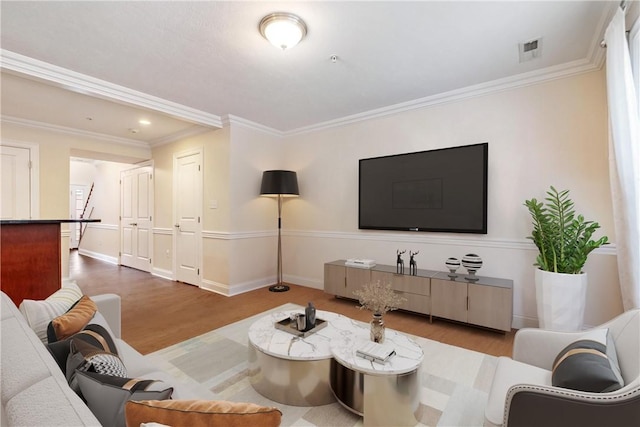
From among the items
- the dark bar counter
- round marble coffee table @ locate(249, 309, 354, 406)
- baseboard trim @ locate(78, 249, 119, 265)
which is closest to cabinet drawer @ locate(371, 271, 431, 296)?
round marble coffee table @ locate(249, 309, 354, 406)

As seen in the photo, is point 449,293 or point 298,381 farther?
point 449,293

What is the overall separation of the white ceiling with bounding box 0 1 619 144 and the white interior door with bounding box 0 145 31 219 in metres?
0.80

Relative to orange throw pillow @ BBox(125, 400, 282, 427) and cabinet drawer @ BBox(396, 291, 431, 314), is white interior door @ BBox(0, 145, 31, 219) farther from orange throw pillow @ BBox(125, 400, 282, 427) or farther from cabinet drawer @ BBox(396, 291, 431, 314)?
cabinet drawer @ BBox(396, 291, 431, 314)

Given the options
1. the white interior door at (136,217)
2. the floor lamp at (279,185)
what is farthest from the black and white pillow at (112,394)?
the white interior door at (136,217)

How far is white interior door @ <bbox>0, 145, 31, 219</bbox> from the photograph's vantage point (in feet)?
14.0

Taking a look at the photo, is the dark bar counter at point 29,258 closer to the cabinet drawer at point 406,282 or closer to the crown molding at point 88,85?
the crown molding at point 88,85

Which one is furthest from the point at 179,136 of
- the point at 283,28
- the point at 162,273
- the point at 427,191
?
the point at 427,191

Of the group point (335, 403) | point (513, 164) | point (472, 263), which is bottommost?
point (335, 403)

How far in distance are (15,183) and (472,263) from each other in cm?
644

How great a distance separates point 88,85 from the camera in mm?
3035

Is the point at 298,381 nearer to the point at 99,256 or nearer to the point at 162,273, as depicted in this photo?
the point at 162,273

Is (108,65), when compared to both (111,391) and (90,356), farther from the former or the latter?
(111,391)

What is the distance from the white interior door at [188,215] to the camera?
189 inches

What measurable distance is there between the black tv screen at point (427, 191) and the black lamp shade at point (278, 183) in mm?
1116
